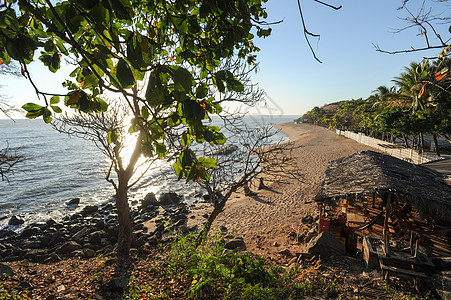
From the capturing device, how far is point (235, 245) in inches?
407

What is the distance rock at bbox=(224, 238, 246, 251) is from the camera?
1017 centimetres

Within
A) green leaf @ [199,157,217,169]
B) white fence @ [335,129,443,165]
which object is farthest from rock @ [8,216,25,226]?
white fence @ [335,129,443,165]

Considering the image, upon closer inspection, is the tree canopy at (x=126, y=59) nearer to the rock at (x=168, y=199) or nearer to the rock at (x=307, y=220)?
the rock at (x=307, y=220)

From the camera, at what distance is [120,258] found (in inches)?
313

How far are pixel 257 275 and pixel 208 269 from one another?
1.31 m

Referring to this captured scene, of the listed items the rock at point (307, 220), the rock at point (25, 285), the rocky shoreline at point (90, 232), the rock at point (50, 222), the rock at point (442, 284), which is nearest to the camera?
the rock at point (442, 284)

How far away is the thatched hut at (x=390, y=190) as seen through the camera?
22.7 ft

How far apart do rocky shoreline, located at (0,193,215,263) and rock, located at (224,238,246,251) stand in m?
2.62

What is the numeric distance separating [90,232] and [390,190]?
1456 centimetres

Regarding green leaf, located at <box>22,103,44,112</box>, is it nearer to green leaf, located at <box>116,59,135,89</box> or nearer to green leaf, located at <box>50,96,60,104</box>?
green leaf, located at <box>50,96,60,104</box>

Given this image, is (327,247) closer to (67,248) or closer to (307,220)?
(307,220)

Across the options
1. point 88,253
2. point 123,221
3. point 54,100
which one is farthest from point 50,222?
point 54,100

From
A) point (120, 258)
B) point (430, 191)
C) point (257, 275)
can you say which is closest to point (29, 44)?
point (257, 275)

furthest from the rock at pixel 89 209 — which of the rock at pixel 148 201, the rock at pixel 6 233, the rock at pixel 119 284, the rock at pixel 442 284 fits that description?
the rock at pixel 442 284
